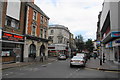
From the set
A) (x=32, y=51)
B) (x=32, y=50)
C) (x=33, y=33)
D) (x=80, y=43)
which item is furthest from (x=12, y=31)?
(x=80, y=43)

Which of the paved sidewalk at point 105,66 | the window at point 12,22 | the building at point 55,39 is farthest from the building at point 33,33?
the building at point 55,39

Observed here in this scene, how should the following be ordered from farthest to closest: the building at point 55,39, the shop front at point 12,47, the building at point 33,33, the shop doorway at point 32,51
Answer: the building at point 55,39
the shop doorway at point 32,51
the building at point 33,33
the shop front at point 12,47

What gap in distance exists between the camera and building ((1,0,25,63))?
15.6m

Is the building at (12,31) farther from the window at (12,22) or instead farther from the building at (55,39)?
the building at (55,39)

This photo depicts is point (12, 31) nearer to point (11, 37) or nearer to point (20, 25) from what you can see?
point (11, 37)

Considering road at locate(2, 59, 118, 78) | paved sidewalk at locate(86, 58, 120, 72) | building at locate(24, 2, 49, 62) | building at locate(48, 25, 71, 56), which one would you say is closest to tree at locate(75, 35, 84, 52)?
building at locate(48, 25, 71, 56)

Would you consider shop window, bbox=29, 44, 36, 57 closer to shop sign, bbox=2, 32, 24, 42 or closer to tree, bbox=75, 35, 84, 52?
shop sign, bbox=2, 32, 24, 42

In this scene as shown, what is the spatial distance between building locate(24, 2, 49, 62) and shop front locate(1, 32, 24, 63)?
3.45 feet

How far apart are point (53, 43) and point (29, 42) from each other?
21424 mm

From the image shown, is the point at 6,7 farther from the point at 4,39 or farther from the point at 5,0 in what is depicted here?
the point at 4,39

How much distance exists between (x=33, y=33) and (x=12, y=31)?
559 centimetres

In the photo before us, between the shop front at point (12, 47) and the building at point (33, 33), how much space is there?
105 centimetres

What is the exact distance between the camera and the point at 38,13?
23.8 m

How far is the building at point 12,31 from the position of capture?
51.1ft
